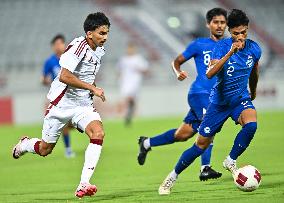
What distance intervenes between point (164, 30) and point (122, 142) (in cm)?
1656

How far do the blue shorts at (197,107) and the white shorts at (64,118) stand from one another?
1.99 meters

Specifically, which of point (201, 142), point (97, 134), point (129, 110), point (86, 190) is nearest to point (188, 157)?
point (201, 142)

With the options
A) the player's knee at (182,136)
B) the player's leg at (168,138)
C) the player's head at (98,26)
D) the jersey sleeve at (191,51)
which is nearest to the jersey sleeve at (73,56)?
the player's head at (98,26)

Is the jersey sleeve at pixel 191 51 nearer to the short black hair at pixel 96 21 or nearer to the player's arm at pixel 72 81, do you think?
the short black hair at pixel 96 21

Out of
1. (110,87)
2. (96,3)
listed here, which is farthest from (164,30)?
(110,87)

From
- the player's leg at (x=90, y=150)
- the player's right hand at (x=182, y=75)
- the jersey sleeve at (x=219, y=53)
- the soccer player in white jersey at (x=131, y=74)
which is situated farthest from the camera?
the soccer player in white jersey at (x=131, y=74)

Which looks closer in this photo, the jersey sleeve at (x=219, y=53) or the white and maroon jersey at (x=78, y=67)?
the jersey sleeve at (x=219, y=53)

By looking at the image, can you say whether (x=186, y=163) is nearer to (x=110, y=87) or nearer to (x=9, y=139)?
(x=9, y=139)

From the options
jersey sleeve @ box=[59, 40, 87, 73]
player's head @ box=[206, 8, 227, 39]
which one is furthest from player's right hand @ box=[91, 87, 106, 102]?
player's head @ box=[206, 8, 227, 39]

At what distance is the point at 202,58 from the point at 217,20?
0.60 meters

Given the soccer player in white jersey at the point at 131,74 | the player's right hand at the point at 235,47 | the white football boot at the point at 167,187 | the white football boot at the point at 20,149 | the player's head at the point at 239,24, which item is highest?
the player's head at the point at 239,24

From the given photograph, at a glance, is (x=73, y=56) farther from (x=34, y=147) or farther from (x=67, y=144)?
(x=67, y=144)

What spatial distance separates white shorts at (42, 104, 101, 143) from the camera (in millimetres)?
9438

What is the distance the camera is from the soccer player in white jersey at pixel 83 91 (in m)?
9.07
